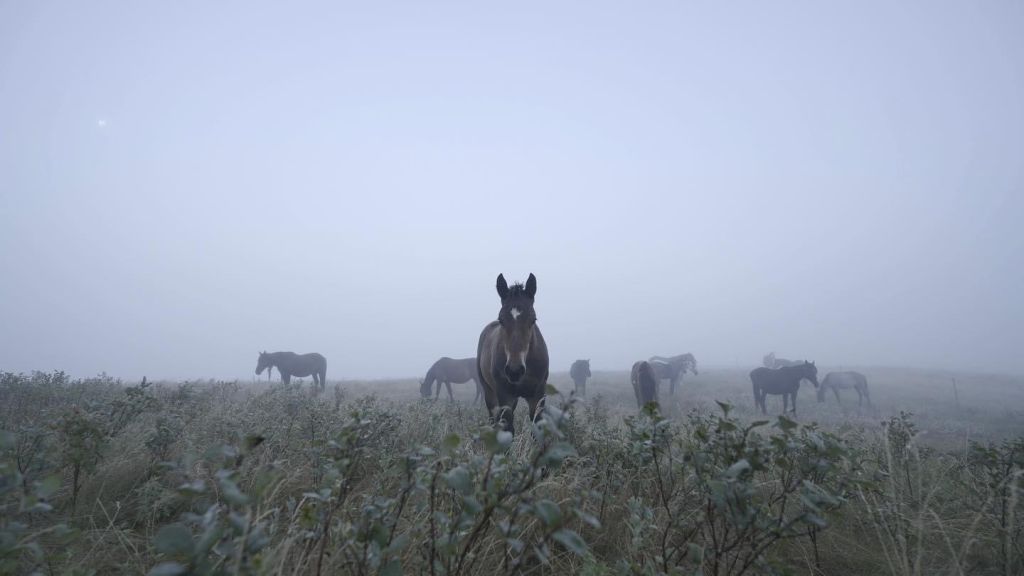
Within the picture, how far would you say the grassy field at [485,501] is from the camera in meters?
1.62

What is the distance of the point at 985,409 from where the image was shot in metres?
24.5

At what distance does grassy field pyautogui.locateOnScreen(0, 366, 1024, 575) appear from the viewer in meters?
1.62

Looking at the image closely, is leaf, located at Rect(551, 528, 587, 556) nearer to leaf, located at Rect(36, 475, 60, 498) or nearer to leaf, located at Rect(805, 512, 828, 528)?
leaf, located at Rect(805, 512, 828, 528)

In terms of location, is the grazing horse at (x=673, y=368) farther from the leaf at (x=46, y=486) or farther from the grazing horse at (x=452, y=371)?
the leaf at (x=46, y=486)

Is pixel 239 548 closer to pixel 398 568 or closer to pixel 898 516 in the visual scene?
pixel 398 568

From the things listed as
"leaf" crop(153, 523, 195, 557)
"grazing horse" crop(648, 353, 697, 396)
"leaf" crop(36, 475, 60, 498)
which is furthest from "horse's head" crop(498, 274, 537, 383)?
"grazing horse" crop(648, 353, 697, 396)

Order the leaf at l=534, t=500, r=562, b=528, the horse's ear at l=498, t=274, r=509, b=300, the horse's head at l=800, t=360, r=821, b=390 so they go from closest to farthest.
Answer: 1. the leaf at l=534, t=500, r=562, b=528
2. the horse's ear at l=498, t=274, r=509, b=300
3. the horse's head at l=800, t=360, r=821, b=390

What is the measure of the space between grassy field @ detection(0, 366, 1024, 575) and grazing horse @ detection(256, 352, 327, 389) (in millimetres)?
22823

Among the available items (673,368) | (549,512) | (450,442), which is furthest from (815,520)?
(673,368)

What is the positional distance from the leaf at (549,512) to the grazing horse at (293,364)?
31306mm

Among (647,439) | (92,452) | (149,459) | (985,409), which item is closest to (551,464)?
(647,439)

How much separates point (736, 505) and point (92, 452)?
5254mm

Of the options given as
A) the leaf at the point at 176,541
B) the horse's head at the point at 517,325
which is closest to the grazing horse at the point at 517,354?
the horse's head at the point at 517,325

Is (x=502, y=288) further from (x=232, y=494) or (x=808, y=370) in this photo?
(x=808, y=370)
